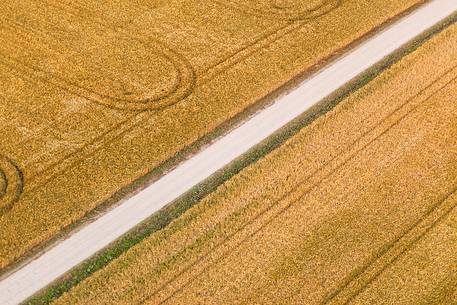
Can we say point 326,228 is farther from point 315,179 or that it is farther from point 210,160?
point 210,160

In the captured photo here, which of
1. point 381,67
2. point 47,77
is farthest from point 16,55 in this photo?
point 381,67

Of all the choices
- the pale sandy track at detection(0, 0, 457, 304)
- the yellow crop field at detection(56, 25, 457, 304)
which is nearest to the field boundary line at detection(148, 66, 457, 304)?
the yellow crop field at detection(56, 25, 457, 304)

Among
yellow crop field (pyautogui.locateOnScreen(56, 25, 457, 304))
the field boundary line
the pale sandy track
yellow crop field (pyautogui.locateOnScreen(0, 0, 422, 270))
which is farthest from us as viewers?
yellow crop field (pyautogui.locateOnScreen(0, 0, 422, 270))

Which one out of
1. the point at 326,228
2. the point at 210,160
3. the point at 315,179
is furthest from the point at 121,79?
the point at 326,228

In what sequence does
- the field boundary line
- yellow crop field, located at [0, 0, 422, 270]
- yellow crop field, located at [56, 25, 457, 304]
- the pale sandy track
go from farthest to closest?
Result: yellow crop field, located at [0, 0, 422, 270]
the field boundary line
the pale sandy track
yellow crop field, located at [56, 25, 457, 304]

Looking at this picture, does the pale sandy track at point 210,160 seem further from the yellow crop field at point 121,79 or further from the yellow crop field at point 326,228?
the yellow crop field at point 326,228

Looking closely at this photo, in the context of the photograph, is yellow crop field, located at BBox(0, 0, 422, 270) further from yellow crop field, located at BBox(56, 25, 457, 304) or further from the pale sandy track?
yellow crop field, located at BBox(56, 25, 457, 304)

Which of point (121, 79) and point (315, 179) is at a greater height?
point (121, 79)
